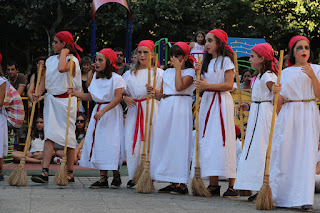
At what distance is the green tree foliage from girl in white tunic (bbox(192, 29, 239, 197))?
18940 mm

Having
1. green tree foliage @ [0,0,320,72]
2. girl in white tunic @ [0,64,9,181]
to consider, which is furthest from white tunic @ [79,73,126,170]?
green tree foliage @ [0,0,320,72]

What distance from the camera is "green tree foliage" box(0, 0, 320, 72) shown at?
89.2 ft

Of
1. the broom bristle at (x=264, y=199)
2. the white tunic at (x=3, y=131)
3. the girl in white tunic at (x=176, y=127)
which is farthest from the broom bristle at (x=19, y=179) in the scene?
the broom bristle at (x=264, y=199)

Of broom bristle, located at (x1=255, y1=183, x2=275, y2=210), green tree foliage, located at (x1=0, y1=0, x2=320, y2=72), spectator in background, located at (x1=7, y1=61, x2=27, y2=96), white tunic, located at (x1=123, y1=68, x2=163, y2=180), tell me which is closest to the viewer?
broom bristle, located at (x1=255, y1=183, x2=275, y2=210)

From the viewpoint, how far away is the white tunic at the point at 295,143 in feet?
22.8

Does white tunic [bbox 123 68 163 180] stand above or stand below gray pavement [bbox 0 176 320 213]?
above

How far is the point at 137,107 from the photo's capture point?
8.89 m

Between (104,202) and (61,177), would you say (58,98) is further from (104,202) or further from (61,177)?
(104,202)

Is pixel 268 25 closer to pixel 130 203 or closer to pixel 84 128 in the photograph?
pixel 84 128

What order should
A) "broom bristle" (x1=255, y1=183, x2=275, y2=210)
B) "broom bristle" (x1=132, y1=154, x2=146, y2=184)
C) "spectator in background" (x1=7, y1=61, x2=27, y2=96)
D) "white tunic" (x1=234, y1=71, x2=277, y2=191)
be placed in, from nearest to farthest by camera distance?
"broom bristle" (x1=255, y1=183, x2=275, y2=210) < "white tunic" (x1=234, y1=71, x2=277, y2=191) < "broom bristle" (x1=132, y1=154, x2=146, y2=184) < "spectator in background" (x1=7, y1=61, x2=27, y2=96)

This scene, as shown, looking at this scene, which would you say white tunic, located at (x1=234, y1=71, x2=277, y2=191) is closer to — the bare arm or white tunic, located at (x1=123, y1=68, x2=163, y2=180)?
the bare arm

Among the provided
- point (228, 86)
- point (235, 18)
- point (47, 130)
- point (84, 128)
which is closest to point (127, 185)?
point (47, 130)

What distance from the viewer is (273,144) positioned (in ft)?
23.8

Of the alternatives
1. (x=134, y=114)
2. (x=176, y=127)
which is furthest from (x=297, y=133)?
(x=134, y=114)
